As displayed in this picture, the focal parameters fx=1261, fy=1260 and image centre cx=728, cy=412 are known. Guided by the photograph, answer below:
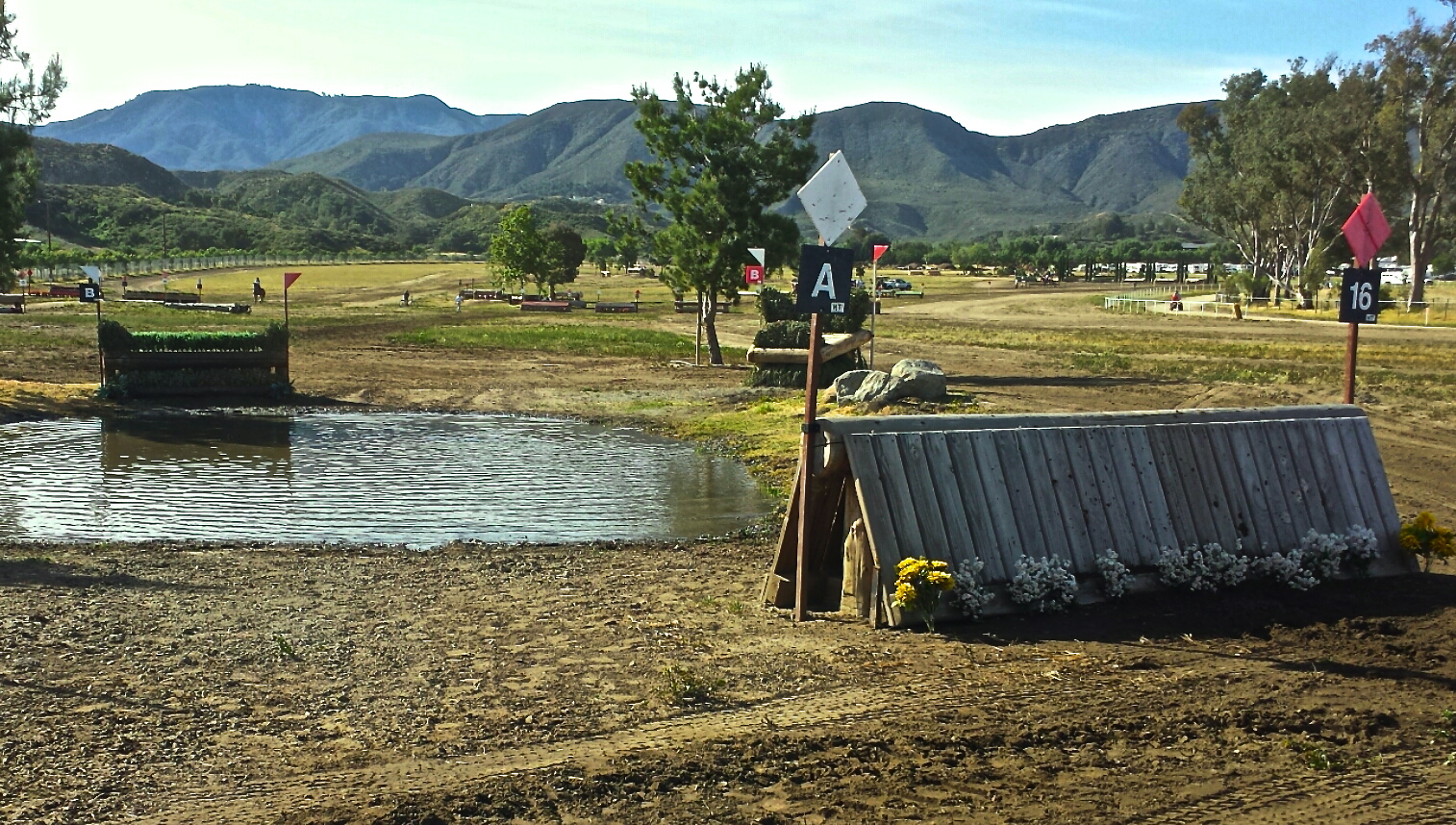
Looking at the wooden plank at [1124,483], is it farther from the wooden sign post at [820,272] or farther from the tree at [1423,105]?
the tree at [1423,105]

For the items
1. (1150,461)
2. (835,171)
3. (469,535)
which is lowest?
(469,535)

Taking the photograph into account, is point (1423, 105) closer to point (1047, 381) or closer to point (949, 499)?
point (1047, 381)

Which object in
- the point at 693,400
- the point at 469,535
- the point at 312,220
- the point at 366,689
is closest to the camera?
the point at 366,689

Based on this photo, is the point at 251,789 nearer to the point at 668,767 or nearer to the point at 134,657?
the point at 668,767

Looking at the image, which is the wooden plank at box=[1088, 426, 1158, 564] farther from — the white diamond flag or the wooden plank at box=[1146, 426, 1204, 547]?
the white diamond flag

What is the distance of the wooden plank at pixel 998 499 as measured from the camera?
878 cm

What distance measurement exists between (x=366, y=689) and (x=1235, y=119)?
86.4 metres

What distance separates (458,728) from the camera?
6594 millimetres

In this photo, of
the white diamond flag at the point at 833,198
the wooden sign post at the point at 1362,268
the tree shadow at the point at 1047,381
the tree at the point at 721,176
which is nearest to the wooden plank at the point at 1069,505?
the white diamond flag at the point at 833,198

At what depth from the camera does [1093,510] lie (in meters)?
9.16

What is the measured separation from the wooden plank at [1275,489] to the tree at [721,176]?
2382 centimetres

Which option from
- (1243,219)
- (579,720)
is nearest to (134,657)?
(579,720)

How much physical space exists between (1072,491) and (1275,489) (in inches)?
74.2

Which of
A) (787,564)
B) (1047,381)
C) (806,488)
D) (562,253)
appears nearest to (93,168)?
(562,253)
